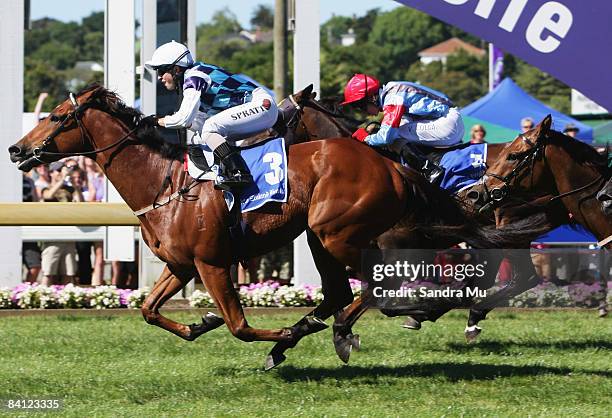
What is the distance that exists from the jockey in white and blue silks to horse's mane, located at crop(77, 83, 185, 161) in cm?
11

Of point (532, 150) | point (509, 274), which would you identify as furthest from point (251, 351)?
point (532, 150)

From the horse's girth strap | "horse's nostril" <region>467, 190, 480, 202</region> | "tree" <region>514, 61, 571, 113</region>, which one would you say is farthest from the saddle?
"tree" <region>514, 61, 571, 113</region>

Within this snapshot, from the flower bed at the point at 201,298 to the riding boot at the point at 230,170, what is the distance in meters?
3.71

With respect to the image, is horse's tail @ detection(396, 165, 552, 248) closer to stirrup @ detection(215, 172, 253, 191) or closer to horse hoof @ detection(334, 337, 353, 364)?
horse hoof @ detection(334, 337, 353, 364)

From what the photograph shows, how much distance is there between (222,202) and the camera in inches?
267

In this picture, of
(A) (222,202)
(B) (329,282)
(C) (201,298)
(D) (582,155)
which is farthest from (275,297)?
(A) (222,202)

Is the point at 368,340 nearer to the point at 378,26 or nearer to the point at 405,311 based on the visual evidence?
the point at 405,311

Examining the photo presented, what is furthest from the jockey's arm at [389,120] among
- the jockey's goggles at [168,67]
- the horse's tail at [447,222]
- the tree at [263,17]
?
the tree at [263,17]

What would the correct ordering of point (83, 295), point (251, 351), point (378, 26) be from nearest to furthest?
point (251, 351)
point (83, 295)
point (378, 26)

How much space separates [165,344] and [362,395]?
92.2 inches

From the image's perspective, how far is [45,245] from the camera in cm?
1213

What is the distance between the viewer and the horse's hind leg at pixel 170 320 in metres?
7.04

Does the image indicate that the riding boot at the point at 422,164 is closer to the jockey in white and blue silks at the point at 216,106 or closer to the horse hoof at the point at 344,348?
the jockey in white and blue silks at the point at 216,106
